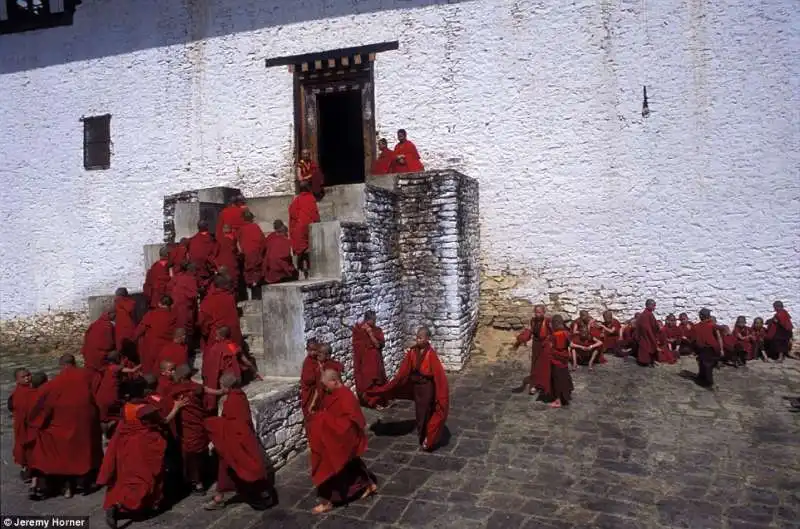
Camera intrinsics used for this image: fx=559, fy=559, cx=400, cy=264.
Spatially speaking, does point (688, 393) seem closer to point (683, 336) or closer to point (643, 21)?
point (683, 336)

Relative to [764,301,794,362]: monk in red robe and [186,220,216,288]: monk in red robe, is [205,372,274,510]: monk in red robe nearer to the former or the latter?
[186,220,216,288]: monk in red robe

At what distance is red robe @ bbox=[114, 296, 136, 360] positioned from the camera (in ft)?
23.1

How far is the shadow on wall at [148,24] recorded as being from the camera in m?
11.2

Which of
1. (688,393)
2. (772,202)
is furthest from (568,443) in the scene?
(772,202)

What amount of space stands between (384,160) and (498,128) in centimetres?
217

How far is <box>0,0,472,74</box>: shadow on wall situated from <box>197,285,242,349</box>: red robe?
21.3 feet

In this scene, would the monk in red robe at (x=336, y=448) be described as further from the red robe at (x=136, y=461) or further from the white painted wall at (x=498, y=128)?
the white painted wall at (x=498, y=128)

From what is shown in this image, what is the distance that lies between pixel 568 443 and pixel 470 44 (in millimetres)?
7343

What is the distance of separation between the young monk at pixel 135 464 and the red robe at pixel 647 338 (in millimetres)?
7113

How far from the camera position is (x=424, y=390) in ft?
20.9

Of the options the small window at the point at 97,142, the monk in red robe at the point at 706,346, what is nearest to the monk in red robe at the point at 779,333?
the monk in red robe at the point at 706,346

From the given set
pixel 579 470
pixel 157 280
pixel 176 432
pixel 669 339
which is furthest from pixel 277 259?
pixel 669 339

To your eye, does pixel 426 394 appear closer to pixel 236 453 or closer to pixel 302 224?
pixel 236 453

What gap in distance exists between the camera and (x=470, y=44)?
407 inches
